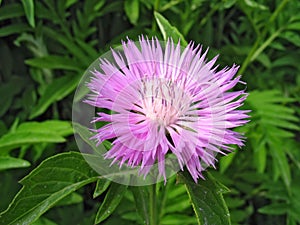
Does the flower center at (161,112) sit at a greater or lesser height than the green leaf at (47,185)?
greater

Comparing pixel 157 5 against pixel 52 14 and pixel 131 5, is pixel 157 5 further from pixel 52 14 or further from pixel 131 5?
pixel 52 14

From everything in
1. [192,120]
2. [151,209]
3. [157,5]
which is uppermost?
[157,5]

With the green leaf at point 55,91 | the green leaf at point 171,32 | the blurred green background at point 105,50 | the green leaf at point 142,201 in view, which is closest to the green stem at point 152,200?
the green leaf at point 142,201

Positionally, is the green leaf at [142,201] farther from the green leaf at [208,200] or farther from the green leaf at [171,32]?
the green leaf at [171,32]

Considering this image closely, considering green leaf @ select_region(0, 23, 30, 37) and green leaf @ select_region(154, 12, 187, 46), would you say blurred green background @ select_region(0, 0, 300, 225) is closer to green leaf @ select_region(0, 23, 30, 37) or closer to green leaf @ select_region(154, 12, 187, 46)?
green leaf @ select_region(0, 23, 30, 37)

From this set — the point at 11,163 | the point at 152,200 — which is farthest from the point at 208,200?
the point at 11,163

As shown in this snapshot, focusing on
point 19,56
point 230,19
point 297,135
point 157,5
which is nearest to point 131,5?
point 157,5
